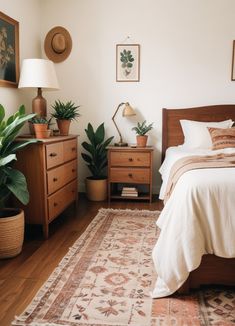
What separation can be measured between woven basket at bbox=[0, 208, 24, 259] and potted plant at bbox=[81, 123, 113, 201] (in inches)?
60.1

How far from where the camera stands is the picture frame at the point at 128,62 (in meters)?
3.77

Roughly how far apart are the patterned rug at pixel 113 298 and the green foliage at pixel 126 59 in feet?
7.79

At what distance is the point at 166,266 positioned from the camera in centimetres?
164

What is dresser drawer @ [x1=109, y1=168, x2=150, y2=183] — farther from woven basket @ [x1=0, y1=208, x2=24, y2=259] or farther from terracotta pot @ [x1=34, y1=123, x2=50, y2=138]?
woven basket @ [x1=0, y1=208, x2=24, y2=259]

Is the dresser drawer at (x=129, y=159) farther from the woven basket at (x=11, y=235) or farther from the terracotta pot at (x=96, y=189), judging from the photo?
the woven basket at (x=11, y=235)

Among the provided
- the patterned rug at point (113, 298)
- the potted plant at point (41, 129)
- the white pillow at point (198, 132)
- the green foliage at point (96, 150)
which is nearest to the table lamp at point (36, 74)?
the potted plant at point (41, 129)

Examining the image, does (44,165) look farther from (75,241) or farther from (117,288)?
(117,288)

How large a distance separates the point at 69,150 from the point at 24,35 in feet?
4.79

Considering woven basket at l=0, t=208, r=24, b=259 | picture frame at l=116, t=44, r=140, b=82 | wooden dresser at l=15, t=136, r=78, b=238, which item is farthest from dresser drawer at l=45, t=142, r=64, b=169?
picture frame at l=116, t=44, r=140, b=82

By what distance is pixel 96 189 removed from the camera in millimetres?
3707

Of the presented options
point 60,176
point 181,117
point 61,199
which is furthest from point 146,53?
point 61,199

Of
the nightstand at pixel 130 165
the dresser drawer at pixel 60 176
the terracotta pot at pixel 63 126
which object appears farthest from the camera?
the nightstand at pixel 130 165

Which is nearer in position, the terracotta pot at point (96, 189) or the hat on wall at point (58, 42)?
the terracotta pot at point (96, 189)

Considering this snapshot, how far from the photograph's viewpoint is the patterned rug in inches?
58.9
